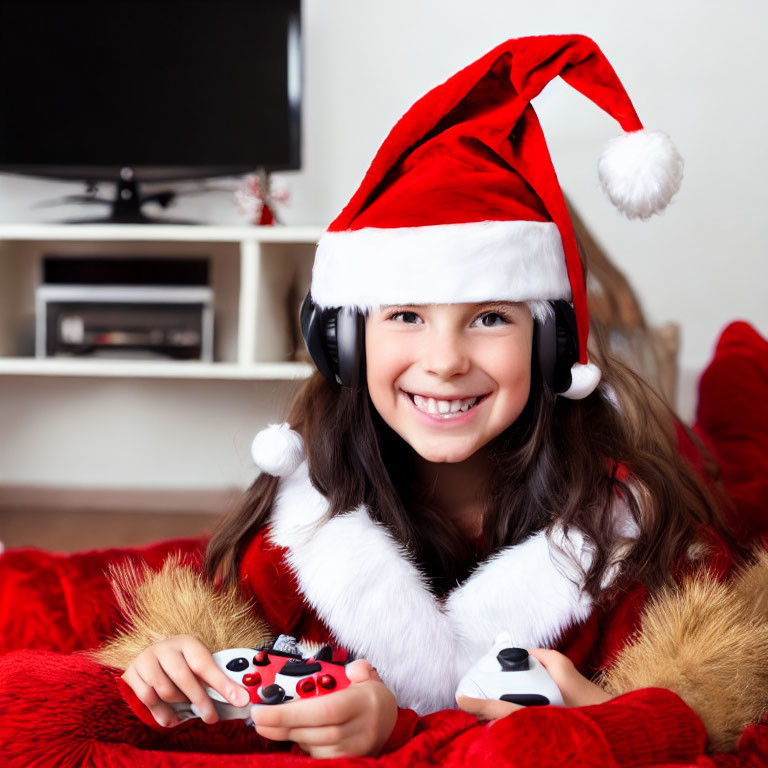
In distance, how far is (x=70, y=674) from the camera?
72 centimetres

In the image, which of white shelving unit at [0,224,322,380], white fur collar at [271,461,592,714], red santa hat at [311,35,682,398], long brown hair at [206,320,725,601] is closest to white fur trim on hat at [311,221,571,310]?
red santa hat at [311,35,682,398]

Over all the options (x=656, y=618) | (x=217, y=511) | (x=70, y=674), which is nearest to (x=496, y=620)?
(x=656, y=618)

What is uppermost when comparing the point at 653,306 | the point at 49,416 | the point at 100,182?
the point at 100,182

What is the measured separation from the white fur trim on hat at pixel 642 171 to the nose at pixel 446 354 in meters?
0.20

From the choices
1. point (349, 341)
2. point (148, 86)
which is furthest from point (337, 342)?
point (148, 86)

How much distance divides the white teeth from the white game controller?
0.73ft

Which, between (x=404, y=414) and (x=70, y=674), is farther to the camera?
(x=404, y=414)

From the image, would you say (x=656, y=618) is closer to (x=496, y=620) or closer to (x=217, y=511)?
(x=496, y=620)

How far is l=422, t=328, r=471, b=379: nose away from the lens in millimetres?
809

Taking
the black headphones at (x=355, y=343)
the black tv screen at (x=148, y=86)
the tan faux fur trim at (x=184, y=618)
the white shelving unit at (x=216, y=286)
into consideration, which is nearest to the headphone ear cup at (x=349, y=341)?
the black headphones at (x=355, y=343)

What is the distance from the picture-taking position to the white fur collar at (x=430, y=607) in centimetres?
83

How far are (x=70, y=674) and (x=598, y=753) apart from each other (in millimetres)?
399

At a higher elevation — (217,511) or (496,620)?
(496,620)

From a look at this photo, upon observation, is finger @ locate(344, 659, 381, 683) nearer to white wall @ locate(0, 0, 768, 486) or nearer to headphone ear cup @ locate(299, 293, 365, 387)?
headphone ear cup @ locate(299, 293, 365, 387)
